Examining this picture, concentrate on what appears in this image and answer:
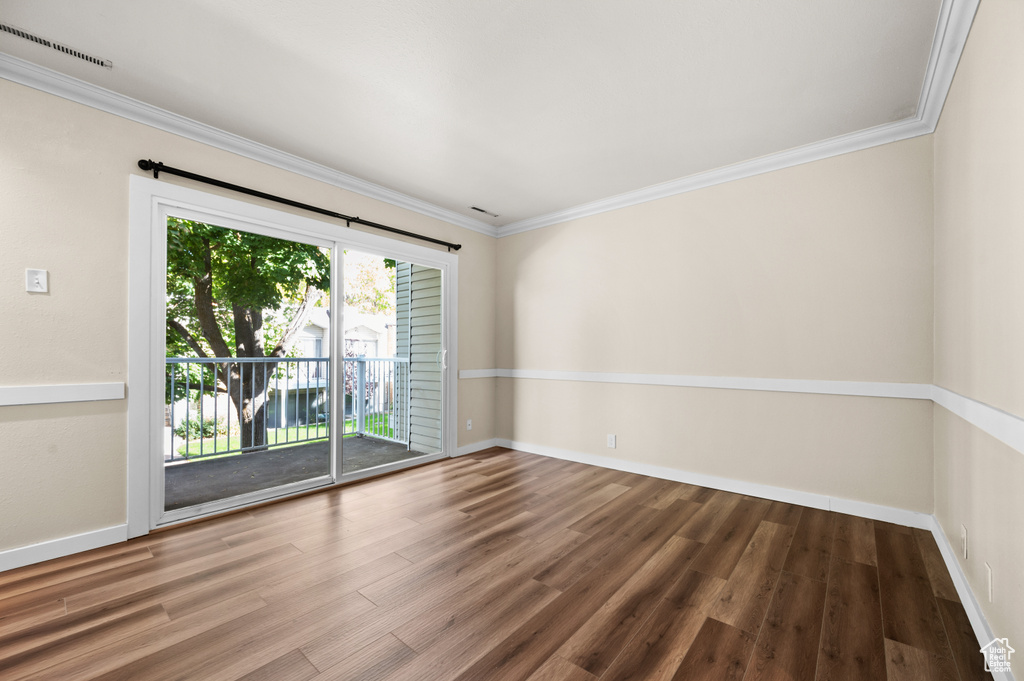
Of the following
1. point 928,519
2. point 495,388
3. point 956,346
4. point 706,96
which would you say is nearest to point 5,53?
point 706,96

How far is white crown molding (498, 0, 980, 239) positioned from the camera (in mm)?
1862

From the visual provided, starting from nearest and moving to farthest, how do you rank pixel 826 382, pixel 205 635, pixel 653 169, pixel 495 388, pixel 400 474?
pixel 205 635
pixel 826 382
pixel 653 169
pixel 400 474
pixel 495 388

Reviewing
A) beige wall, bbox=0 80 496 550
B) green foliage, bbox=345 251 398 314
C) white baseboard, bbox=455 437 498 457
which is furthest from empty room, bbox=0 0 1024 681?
green foliage, bbox=345 251 398 314

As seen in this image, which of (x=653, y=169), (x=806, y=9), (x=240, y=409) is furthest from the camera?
(x=240, y=409)

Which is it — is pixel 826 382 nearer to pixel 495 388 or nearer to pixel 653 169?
pixel 653 169

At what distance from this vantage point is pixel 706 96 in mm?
2492

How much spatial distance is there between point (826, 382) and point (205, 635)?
12.8ft

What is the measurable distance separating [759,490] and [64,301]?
4.83 m

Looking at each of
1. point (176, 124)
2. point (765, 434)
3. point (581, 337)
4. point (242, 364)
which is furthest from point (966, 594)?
point (242, 364)

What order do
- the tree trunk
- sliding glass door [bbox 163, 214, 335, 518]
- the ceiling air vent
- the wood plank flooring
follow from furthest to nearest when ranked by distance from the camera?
the tree trunk < sliding glass door [bbox 163, 214, 335, 518] < the ceiling air vent < the wood plank flooring

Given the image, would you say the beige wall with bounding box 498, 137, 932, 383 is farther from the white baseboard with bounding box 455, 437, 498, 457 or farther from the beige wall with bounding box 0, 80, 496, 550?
the beige wall with bounding box 0, 80, 496, 550

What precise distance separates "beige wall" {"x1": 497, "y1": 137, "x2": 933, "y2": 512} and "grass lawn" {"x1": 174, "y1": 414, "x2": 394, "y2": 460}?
232 centimetres

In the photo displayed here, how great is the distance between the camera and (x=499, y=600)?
192cm

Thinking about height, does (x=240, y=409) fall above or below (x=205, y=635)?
above
